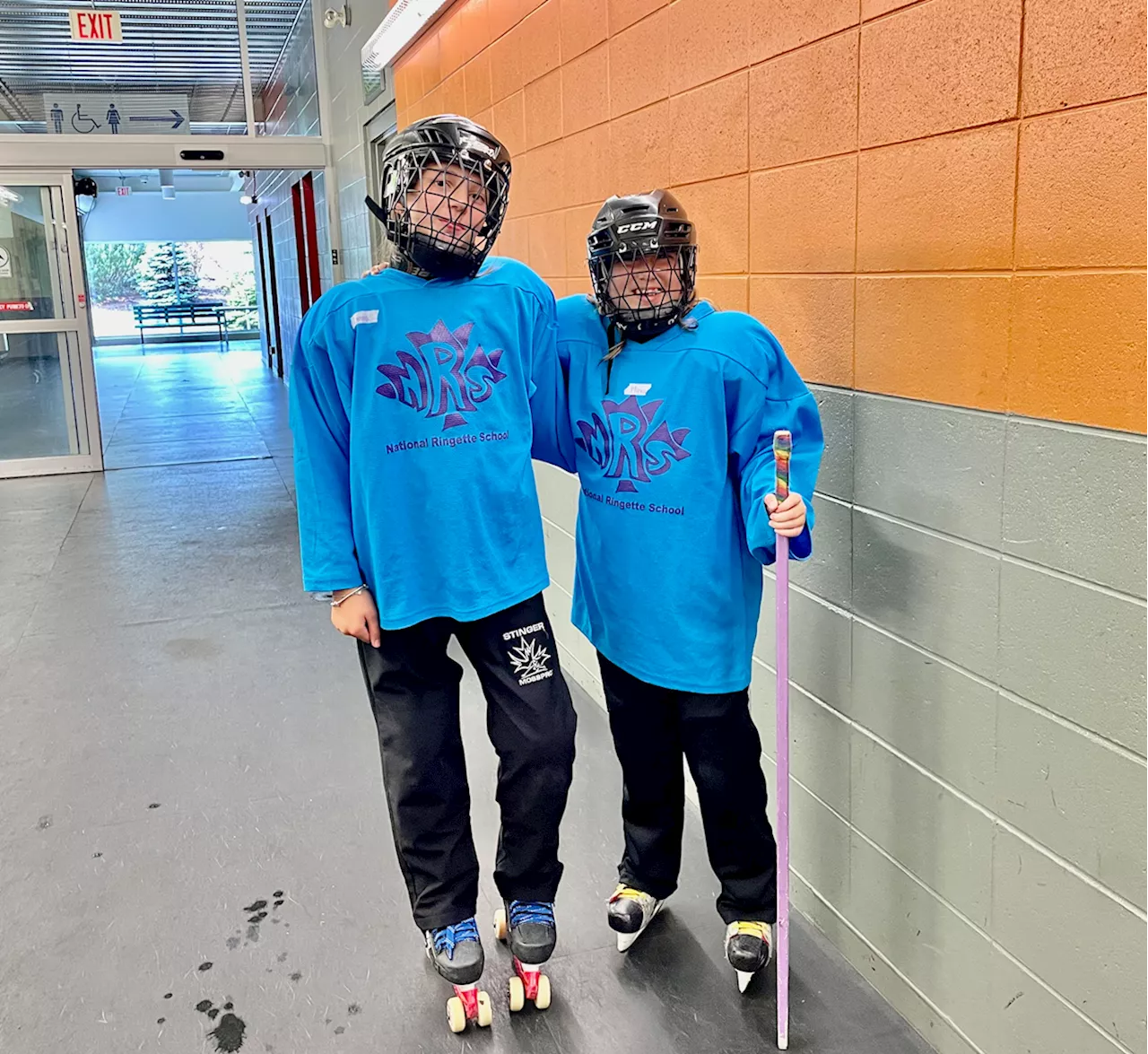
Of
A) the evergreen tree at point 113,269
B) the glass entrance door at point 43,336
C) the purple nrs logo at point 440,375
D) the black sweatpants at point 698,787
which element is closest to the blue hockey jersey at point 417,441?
the purple nrs logo at point 440,375

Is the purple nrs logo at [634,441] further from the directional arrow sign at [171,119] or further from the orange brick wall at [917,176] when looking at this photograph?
the directional arrow sign at [171,119]

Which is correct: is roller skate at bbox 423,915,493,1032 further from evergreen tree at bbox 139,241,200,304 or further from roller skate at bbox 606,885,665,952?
evergreen tree at bbox 139,241,200,304

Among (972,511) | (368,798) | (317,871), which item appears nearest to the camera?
(972,511)

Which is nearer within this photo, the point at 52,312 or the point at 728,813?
the point at 728,813

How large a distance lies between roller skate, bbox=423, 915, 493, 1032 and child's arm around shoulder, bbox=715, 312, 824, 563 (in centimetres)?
89

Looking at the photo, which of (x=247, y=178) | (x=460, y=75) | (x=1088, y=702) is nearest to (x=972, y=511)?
(x=1088, y=702)

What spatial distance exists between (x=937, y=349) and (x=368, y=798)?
1.84m

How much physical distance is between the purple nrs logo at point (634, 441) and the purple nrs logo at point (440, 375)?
237 millimetres

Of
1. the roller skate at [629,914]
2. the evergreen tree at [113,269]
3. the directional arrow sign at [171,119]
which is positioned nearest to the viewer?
the roller skate at [629,914]

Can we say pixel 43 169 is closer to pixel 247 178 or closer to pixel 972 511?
pixel 972 511

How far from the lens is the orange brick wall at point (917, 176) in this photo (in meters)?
1.29

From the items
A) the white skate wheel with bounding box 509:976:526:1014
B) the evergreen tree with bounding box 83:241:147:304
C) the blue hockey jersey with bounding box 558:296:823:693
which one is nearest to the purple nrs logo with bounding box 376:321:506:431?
the blue hockey jersey with bounding box 558:296:823:693

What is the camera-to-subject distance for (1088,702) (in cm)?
139

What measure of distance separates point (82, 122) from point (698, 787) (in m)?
7.41
